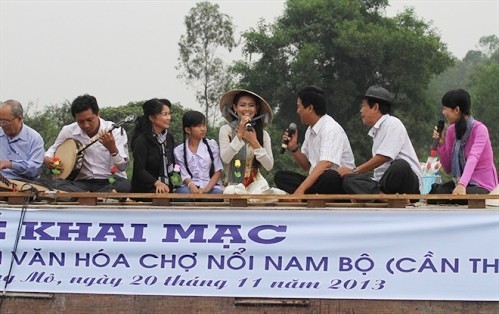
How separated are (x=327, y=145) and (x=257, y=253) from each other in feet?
3.51

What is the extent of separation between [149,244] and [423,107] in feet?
90.9

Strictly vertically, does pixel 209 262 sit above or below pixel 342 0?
below

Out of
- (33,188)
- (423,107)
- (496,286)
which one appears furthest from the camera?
(423,107)

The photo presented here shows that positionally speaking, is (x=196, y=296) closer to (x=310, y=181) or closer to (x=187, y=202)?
A: (x=187, y=202)

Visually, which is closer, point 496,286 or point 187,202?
point 496,286

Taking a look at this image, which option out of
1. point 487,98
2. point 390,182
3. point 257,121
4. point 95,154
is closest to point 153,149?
point 95,154

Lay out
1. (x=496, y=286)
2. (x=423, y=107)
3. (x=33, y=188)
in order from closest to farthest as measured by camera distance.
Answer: (x=496, y=286)
(x=33, y=188)
(x=423, y=107)

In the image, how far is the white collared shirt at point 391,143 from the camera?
22.2 feet

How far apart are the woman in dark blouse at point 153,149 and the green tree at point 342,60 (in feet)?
74.8

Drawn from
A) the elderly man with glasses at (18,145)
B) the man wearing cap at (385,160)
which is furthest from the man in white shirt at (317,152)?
the elderly man with glasses at (18,145)

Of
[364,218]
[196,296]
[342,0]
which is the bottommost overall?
[196,296]

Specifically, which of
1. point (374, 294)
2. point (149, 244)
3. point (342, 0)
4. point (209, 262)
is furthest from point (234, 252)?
point (342, 0)

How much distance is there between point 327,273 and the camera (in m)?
6.22

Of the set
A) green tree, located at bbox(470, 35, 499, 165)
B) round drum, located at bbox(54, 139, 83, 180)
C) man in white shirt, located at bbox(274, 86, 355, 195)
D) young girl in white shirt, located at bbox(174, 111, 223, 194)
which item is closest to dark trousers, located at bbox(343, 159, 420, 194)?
man in white shirt, located at bbox(274, 86, 355, 195)
